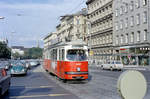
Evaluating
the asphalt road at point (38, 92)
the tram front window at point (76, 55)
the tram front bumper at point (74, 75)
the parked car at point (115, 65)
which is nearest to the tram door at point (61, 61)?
the tram front window at point (76, 55)

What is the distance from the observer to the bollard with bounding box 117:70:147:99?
117 inches

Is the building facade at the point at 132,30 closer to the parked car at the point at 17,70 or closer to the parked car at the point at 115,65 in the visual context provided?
the parked car at the point at 115,65

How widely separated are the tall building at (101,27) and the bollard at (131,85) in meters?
53.1

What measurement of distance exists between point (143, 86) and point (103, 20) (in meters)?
58.8

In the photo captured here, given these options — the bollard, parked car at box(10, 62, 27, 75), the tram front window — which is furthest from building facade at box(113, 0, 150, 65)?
the bollard

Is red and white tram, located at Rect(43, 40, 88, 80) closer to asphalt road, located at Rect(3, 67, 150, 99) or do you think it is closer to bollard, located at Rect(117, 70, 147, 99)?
asphalt road, located at Rect(3, 67, 150, 99)

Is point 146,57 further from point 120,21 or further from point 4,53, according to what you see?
point 4,53

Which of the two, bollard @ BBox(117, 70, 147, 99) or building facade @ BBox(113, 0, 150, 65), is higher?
building facade @ BBox(113, 0, 150, 65)

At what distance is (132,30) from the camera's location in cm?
4797

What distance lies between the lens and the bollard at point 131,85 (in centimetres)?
298

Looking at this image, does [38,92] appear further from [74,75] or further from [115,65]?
[115,65]

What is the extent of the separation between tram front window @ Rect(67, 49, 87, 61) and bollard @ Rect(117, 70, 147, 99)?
43.6 feet

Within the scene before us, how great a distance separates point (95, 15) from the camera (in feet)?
222

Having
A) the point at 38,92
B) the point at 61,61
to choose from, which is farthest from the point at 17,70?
the point at 38,92
